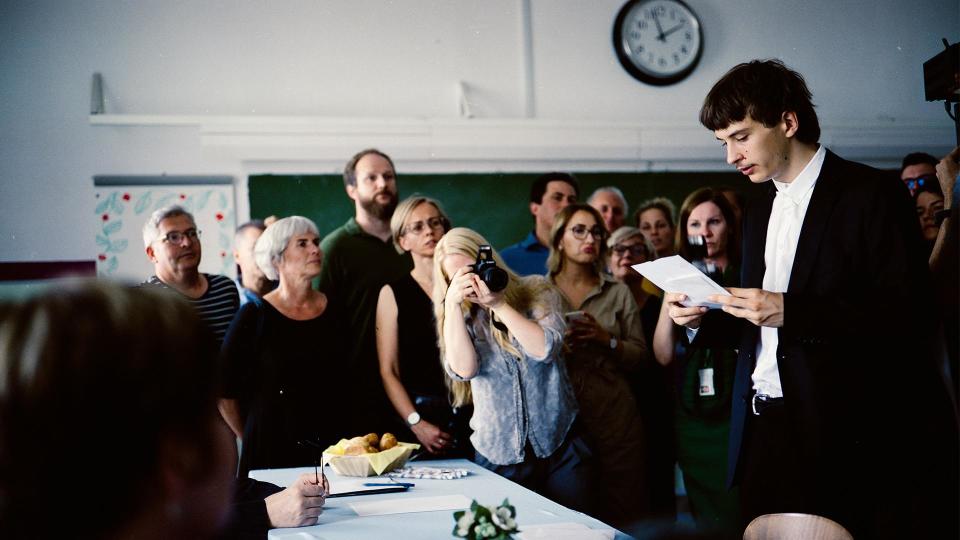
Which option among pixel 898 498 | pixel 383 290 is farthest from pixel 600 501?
pixel 898 498

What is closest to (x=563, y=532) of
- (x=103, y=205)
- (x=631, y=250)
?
(x=631, y=250)

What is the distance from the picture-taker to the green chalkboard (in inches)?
193

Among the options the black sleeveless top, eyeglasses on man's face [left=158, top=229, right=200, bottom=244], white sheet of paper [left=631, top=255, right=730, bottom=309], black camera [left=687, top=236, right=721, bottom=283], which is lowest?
the black sleeveless top

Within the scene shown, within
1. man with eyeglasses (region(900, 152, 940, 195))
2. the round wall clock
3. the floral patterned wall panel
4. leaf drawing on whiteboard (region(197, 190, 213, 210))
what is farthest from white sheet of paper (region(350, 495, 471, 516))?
the round wall clock

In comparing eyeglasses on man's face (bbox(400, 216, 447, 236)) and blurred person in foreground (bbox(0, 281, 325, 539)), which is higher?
eyeglasses on man's face (bbox(400, 216, 447, 236))

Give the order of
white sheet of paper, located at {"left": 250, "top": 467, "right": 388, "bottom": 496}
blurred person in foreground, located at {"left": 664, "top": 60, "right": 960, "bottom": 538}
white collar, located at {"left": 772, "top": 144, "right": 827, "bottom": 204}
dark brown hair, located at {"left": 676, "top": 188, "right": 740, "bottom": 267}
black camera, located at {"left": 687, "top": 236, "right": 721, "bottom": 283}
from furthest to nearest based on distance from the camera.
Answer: dark brown hair, located at {"left": 676, "top": 188, "right": 740, "bottom": 267}, black camera, located at {"left": 687, "top": 236, "right": 721, "bottom": 283}, white sheet of paper, located at {"left": 250, "top": 467, "right": 388, "bottom": 496}, white collar, located at {"left": 772, "top": 144, "right": 827, "bottom": 204}, blurred person in foreground, located at {"left": 664, "top": 60, "right": 960, "bottom": 538}

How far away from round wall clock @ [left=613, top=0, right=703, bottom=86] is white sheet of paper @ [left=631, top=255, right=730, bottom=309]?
12.2 feet

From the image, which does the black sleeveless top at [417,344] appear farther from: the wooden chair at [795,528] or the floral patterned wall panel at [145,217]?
the floral patterned wall panel at [145,217]

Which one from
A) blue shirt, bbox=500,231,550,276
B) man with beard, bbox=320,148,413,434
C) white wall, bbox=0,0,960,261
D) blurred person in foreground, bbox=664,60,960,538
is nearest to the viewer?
blurred person in foreground, bbox=664,60,960,538

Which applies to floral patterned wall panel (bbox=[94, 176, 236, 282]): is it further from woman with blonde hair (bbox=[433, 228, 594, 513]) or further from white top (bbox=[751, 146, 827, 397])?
white top (bbox=[751, 146, 827, 397])

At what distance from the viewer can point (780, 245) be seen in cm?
199

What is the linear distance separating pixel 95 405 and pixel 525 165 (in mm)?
4809

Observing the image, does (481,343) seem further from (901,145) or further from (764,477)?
(901,145)

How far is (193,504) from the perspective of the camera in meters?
0.61
